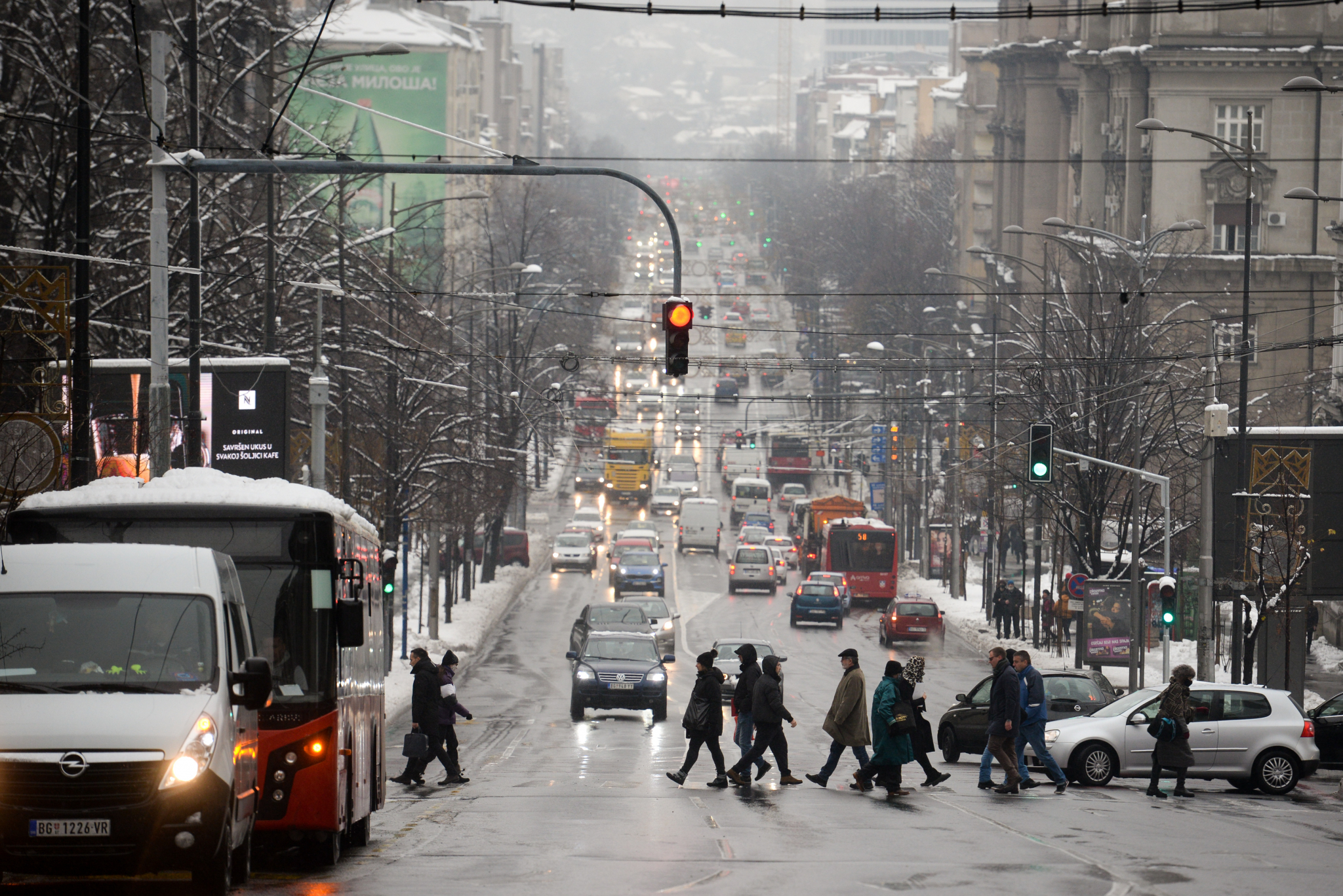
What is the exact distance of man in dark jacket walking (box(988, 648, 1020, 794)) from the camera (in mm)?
20516

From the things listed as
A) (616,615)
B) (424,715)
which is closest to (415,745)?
(424,715)

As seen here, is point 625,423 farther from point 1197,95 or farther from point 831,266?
point 831,266

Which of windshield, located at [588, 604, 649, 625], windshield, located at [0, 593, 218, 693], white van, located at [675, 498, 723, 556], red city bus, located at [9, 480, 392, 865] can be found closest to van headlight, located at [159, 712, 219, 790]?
windshield, located at [0, 593, 218, 693]

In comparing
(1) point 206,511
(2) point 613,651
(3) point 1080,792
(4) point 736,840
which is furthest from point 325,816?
(2) point 613,651

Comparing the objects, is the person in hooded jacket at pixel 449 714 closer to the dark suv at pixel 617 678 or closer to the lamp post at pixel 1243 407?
Answer: the dark suv at pixel 617 678

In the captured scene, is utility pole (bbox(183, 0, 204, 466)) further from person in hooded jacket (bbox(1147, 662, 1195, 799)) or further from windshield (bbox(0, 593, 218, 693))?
windshield (bbox(0, 593, 218, 693))

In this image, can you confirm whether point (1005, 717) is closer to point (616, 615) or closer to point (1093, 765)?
point (1093, 765)

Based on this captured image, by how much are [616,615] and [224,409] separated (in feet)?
42.4

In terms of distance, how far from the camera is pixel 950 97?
16038cm

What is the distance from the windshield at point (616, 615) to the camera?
42.1m

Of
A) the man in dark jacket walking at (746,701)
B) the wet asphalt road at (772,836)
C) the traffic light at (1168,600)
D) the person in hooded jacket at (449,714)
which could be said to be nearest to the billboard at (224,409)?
the wet asphalt road at (772,836)

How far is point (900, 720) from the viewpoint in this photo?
2028 centimetres

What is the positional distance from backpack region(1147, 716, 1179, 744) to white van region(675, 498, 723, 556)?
55829mm

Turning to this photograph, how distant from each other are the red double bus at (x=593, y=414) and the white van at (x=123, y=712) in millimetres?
75520
